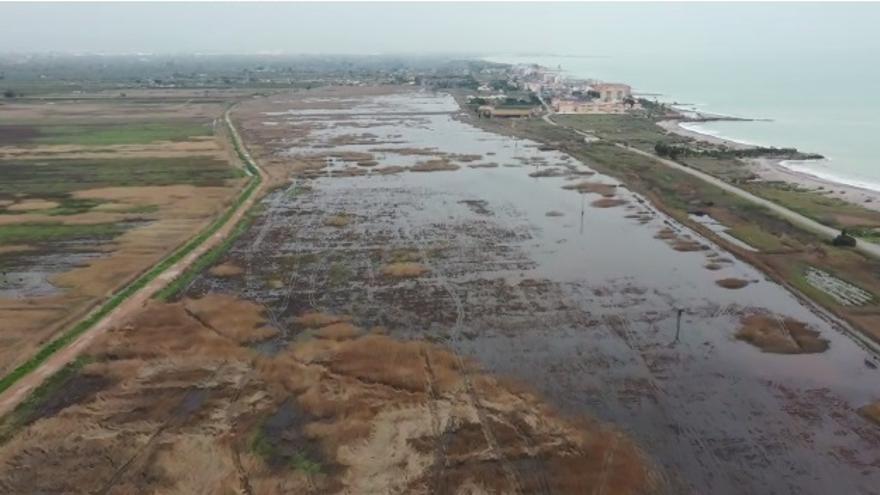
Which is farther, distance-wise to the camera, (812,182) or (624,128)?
(624,128)

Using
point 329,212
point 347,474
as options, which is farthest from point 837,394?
point 329,212

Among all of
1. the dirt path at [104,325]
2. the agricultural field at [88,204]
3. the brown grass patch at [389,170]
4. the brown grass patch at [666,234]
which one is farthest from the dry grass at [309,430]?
the brown grass patch at [389,170]

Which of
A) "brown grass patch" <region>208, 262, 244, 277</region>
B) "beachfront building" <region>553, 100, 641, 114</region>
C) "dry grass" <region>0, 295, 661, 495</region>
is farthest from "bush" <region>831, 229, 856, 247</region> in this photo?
"beachfront building" <region>553, 100, 641, 114</region>

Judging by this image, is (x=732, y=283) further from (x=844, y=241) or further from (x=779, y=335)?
(x=844, y=241)

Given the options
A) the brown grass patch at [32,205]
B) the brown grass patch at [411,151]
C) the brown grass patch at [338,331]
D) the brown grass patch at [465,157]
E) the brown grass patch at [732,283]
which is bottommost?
the brown grass patch at [338,331]

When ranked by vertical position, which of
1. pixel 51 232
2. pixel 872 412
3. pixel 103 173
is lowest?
pixel 872 412

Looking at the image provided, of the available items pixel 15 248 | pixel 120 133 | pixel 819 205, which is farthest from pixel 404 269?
pixel 120 133

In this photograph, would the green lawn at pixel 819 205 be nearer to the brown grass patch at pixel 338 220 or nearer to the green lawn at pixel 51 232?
the brown grass patch at pixel 338 220
